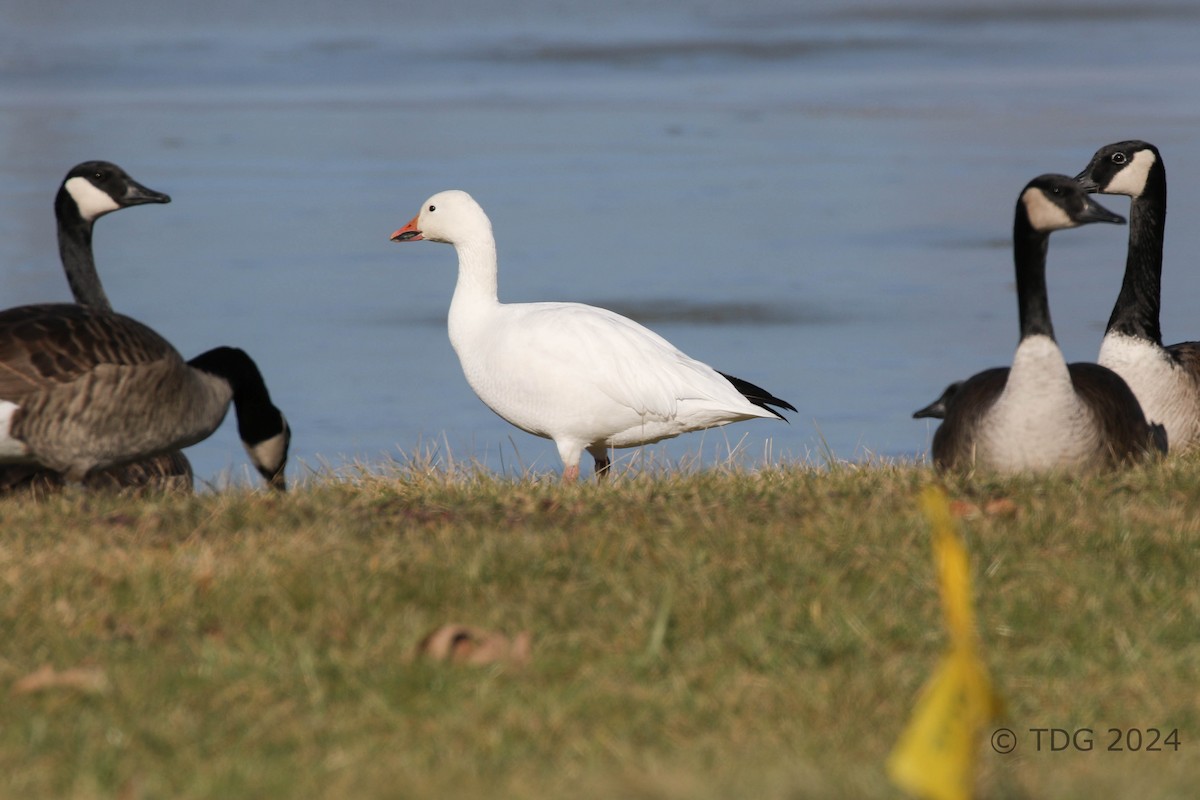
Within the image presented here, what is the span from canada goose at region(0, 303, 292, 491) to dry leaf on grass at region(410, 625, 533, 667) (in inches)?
98.7

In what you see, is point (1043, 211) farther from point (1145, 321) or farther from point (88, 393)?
point (88, 393)

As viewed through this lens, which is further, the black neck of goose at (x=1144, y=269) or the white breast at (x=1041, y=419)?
the black neck of goose at (x=1144, y=269)

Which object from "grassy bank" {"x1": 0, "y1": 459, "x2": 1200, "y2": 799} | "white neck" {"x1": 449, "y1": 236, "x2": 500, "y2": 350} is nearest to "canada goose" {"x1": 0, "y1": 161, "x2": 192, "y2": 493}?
"white neck" {"x1": 449, "y1": 236, "x2": 500, "y2": 350}

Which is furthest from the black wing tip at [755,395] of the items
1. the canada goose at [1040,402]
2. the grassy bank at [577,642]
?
the grassy bank at [577,642]

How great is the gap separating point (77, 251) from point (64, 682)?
15.3 feet

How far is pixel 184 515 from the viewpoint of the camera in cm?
578

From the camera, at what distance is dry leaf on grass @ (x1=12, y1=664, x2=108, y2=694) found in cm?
405

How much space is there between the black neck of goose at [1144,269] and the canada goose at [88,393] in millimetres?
4303

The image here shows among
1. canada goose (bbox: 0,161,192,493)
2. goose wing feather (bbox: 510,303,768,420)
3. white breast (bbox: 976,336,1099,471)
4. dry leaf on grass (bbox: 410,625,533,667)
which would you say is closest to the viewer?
dry leaf on grass (bbox: 410,625,533,667)

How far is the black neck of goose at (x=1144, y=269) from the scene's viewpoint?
27.2 ft

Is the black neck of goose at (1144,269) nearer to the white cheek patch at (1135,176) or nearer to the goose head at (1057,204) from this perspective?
the white cheek patch at (1135,176)

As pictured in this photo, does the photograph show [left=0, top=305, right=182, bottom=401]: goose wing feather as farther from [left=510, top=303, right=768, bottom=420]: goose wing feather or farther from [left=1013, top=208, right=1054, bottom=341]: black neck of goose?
[left=1013, top=208, right=1054, bottom=341]: black neck of goose

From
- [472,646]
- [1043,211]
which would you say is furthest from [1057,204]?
[472,646]

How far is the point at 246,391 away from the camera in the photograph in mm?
7648
